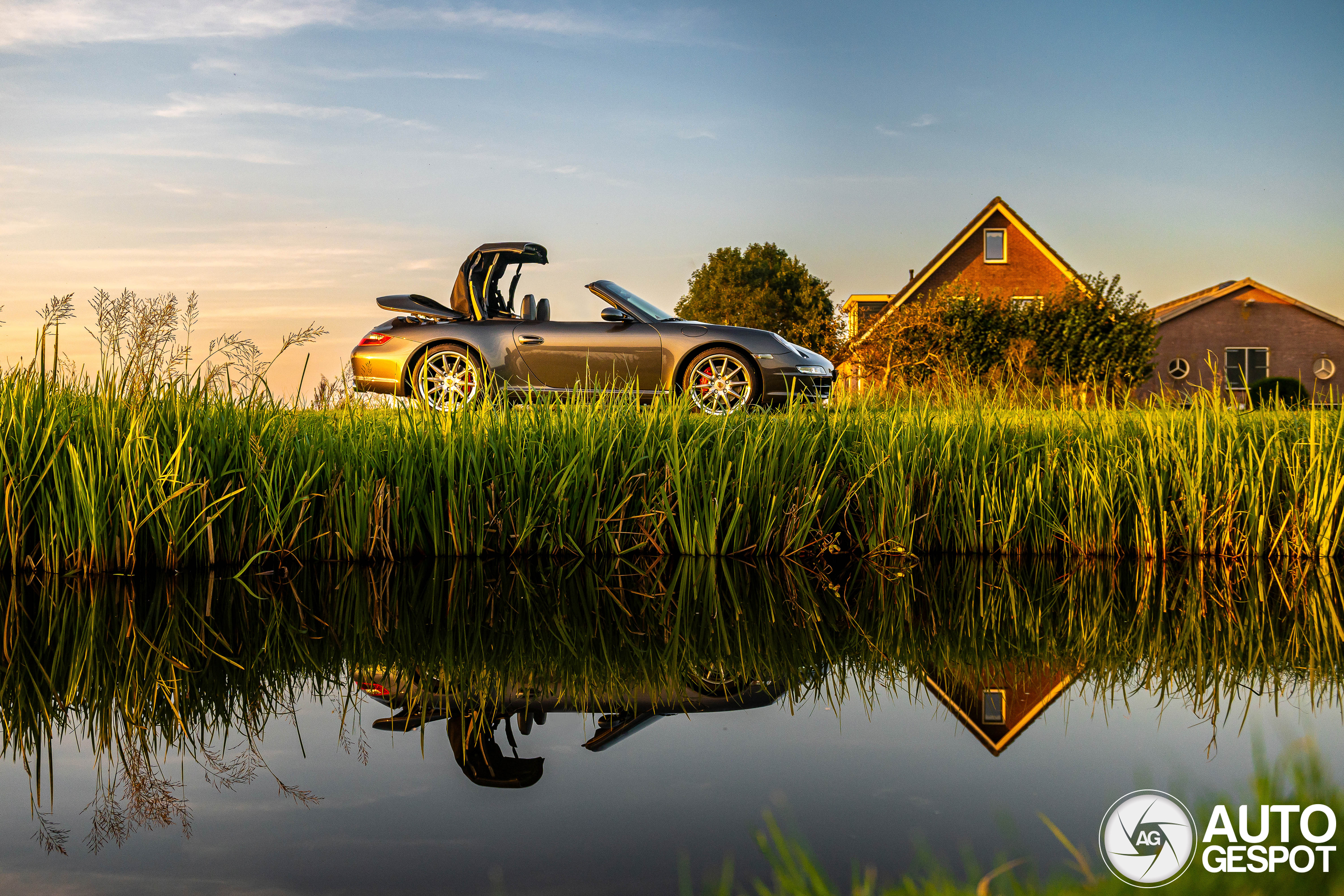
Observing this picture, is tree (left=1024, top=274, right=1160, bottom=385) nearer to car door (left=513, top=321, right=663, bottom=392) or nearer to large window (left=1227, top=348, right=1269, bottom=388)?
large window (left=1227, top=348, right=1269, bottom=388)

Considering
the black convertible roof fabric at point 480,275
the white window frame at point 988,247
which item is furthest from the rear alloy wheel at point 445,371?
the white window frame at point 988,247

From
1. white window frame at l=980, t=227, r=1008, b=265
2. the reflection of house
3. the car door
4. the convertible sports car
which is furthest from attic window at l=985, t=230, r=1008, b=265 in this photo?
the reflection of house

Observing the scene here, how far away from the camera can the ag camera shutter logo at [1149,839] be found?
1542mm

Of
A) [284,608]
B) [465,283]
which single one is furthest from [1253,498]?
[465,283]

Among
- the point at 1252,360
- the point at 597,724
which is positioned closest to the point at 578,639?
the point at 597,724

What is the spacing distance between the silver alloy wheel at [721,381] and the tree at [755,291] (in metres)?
36.6

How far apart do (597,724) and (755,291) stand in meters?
47.6

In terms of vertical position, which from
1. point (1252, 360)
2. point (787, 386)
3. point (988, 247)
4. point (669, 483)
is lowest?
point (669, 483)

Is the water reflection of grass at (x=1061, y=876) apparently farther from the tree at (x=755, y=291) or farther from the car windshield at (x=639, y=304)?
the tree at (x=755, y=291)

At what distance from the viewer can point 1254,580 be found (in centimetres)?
513

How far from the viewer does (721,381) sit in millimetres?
9523

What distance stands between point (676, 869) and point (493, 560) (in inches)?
160

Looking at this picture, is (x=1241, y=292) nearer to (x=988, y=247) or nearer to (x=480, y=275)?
(x=988, y=247)

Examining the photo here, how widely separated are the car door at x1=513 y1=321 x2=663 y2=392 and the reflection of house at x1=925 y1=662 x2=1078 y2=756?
6595 millimetres
